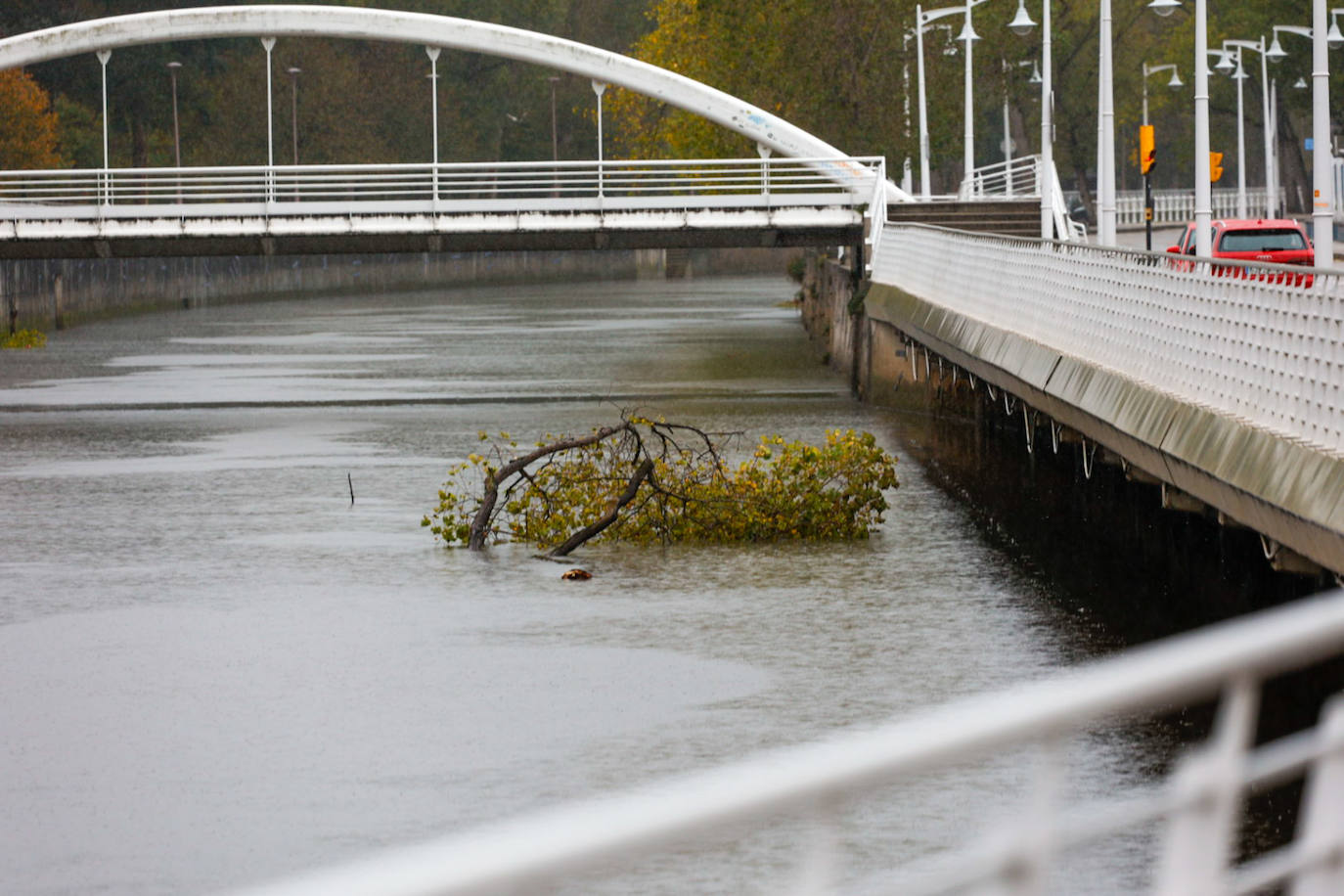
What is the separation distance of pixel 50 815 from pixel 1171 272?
895 centimetres

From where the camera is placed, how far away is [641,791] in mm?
12438

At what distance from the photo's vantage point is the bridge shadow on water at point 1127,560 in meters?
14.3

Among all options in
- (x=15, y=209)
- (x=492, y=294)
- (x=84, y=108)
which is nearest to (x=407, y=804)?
(x=15, y=209)

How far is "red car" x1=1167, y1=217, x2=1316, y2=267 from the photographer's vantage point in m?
39.6

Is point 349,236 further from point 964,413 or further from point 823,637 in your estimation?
point 823,637

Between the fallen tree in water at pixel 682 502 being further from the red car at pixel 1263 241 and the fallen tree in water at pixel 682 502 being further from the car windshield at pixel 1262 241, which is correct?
the car windshield at pixel 1262 241

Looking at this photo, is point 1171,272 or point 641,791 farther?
point 1171,272

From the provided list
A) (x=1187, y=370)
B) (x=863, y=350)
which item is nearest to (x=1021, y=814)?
(x=1187, y=370)

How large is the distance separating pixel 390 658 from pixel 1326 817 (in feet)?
47.6

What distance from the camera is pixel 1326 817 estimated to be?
112 inches

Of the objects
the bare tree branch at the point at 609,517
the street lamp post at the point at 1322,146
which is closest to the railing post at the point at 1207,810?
the bare tree branch at the point at 609,517

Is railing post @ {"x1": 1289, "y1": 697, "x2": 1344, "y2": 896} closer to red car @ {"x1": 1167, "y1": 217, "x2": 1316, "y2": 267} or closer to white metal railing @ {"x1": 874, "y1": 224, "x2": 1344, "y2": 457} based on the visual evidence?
white metal railing @ {"x1": 874, "y1": 224, "x2": 1344, "y2": 457}

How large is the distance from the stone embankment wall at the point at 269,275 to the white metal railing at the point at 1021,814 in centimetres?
6945

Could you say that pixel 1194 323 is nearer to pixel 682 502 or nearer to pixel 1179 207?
pixel 682 502
